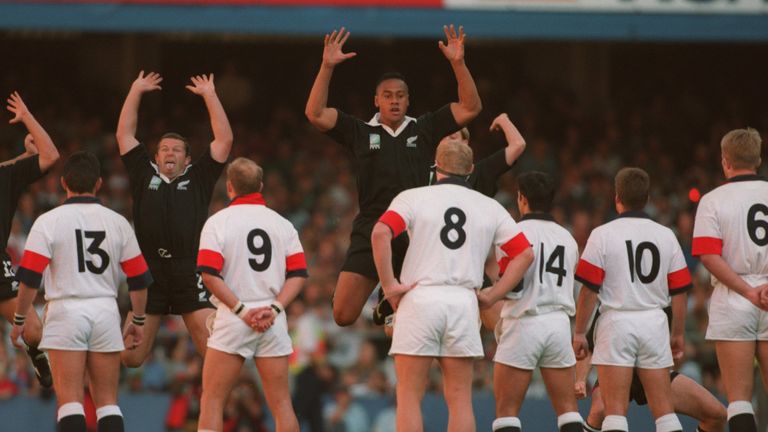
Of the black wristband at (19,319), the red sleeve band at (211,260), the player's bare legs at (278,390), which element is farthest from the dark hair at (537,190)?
the black wristband at (19,319)

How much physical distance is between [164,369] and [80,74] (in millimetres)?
7954

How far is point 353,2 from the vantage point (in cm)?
1762

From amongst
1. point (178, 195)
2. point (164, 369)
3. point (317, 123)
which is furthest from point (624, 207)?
point (164, 369)

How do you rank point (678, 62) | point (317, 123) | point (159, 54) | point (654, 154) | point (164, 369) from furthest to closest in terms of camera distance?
point (678, 62), point (159, 54), point (654, 154), point (164, 369), point (317, 123)

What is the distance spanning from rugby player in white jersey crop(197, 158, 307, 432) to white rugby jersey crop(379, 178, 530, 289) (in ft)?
3.03

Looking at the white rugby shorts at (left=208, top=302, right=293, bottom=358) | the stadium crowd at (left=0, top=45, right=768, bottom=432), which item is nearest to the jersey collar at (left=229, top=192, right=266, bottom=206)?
the white rugby shorts at (left=208, top=302, right=293, bottom=358)

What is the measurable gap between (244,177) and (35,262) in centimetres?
168

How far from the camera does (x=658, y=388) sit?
10023mm

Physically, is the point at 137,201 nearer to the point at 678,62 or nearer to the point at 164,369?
the point at 164,369

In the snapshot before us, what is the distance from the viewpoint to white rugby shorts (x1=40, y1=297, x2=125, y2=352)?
32.2 feet

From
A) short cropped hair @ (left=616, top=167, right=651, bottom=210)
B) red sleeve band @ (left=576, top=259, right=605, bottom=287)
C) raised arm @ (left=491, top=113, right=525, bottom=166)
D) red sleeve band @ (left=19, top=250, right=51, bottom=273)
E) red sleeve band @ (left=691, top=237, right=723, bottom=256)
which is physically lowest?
red sleeve band @ (left=576, top=259, right=605, bottom=287)

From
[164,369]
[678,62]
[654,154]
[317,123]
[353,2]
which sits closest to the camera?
[317,123]

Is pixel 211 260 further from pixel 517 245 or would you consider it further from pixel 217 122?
pixel 517 245

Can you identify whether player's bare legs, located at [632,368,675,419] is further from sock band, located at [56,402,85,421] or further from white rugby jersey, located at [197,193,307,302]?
sock band, located at [56,402,85,421]
